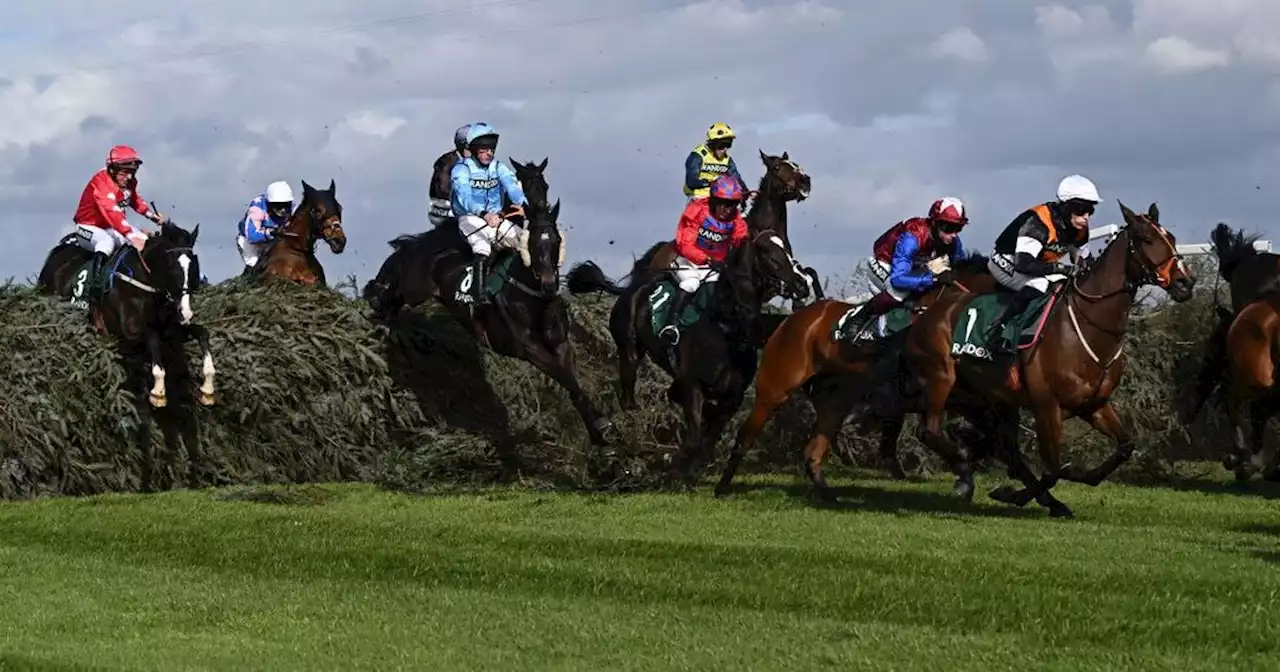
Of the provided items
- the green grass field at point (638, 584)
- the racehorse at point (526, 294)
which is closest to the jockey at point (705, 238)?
the racehorse at point (526, 294)

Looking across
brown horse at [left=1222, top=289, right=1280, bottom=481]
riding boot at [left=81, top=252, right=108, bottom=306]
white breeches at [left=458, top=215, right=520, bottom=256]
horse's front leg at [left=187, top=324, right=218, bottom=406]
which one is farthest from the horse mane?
riding boot at [left=81, top=252, right=108, bottom=306]

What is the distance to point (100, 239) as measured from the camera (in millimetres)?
18312

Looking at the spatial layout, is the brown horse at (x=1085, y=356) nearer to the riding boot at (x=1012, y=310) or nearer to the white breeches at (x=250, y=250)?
the riding boot at (x=1012, y=310)

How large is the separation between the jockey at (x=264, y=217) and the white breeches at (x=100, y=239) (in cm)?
288

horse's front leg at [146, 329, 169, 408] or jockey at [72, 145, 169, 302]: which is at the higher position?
jockey at [72, 145, 169, 302]

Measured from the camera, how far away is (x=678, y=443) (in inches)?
739

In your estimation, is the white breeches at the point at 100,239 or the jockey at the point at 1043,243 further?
the white breeches at the point at 100,239

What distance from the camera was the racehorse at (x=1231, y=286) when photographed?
1833 centimetres

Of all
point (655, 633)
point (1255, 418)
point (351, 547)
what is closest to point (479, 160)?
point (351, 547)

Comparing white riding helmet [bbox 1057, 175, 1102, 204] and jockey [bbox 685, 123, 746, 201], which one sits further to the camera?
jockey [bbox 685, 123, 746, 201]

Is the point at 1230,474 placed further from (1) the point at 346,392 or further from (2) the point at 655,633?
(2) the point at 655,633

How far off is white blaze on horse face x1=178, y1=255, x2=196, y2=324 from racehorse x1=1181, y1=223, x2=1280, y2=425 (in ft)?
30.3

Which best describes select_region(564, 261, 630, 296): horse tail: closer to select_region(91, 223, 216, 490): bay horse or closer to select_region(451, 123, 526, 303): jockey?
select_region(451, 123, 526, 303): jockey

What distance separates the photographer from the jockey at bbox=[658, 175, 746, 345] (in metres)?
17.3
